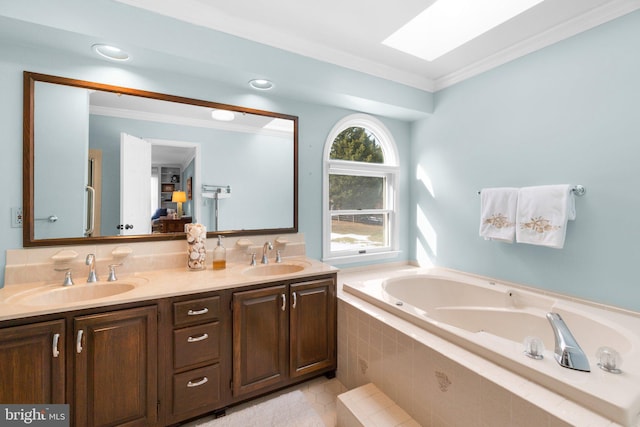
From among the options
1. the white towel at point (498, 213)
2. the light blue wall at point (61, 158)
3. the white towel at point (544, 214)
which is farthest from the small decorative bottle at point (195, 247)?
the white towel at point (544, 214)

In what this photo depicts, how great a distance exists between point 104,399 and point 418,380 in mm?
1612

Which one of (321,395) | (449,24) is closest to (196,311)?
(321,395)

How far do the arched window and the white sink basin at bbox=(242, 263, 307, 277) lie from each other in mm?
512

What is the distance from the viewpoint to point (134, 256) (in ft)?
6.44

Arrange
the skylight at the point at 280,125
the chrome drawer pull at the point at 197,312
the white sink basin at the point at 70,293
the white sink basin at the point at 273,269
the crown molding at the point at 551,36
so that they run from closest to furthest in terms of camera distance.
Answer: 1. the white sink basin at the point at 70,293
2. the chrome drawer pull at the point at 197,312
3. the crown molding at the point at 551,36
4. the white sink basin at the point at 273,269
5. the skylight at the point at 280,125

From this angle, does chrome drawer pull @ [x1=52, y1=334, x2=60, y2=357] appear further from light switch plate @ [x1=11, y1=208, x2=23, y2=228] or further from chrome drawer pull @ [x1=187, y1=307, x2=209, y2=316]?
light switch plate @ [x1=11, y1=208, x2=23, y2=228]

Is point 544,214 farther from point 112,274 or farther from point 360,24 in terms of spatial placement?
point 112,274

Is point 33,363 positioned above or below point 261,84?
below

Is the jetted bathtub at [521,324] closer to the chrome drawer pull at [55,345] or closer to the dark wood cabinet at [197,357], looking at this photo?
the dark wood cabinet at [197,357]

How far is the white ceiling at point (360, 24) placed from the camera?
5.87ft

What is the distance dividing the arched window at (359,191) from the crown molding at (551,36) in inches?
35.7

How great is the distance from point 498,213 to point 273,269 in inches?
74.6

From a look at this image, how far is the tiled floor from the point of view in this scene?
1805 mm

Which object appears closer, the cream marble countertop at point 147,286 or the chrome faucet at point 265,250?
the cream marble countertop at point 147,286
